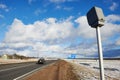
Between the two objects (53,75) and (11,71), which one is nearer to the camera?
(53,75)

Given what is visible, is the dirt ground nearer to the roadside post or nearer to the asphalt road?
the asphalt road

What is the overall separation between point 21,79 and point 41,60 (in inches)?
1593

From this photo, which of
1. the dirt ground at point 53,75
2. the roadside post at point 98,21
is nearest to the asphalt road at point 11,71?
the dirt ground at point 53,75

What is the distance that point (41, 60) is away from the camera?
5834cm

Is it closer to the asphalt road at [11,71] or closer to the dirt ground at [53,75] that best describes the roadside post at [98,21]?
the dirt ground at [53,75]

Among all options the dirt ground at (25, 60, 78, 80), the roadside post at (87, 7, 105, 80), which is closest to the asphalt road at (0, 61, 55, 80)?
the dirt ground at (25, 60, 78, 80)

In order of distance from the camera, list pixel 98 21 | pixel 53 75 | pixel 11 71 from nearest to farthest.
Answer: pixel 98 21 < pixel 53 75 < pixel 11 71

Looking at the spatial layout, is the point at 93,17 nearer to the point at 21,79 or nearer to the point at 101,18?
the point at 101,18

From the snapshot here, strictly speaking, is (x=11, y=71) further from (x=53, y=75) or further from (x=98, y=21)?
(x=98, y=21)

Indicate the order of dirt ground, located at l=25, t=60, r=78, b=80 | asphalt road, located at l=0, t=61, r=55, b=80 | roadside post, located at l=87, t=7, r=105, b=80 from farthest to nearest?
asphalt road, located at l=0, t=61, r=55, b=80
dirt ground, located at l=25, t=60, r=78, b=80
roadside post, located at l=87, t=7, r=105, b=80

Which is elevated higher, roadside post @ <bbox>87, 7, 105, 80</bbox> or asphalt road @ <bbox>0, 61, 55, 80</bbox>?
roadside post @ <bbox>87, 7, 105, 80</bbox>

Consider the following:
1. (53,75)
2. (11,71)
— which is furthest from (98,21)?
(11,71)

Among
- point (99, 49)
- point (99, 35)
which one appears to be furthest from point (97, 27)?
point (99, 49)

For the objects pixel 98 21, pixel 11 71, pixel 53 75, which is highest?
pixel 98 21
